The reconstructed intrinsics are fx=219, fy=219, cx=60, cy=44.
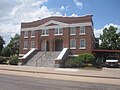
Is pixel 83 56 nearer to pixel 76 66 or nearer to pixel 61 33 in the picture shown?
pixel 76 66

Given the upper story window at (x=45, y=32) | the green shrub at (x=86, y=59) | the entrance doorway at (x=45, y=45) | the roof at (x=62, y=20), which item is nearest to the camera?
the green shrub at (x=86, y=59)

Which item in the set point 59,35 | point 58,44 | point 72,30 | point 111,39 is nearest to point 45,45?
point 58,44

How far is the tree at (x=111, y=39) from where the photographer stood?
6506cm

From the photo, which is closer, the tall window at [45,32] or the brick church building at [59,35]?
the brick church building at [59,35]

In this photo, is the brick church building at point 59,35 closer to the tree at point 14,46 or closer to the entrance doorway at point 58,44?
the entrance doorway at point 58,44

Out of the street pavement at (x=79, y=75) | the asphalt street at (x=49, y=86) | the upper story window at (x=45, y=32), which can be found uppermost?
the upper story window at (x=45, y=32)

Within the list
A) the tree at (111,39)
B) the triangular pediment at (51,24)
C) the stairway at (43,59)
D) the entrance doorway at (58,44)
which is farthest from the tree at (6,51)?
the stairway at (43,59)

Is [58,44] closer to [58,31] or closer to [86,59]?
[58,31]

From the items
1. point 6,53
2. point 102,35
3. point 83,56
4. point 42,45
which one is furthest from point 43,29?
point 6,53

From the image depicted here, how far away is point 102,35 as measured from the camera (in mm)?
67812

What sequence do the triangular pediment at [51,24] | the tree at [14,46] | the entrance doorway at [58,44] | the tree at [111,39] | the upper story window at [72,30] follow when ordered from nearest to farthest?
the upper story window at [72,30] → the triangular pediment at [51,24] → the entrance doorway at [58,44] → the tree at [111,39] → the tree at [14,46]

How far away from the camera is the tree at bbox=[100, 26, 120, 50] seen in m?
65.1

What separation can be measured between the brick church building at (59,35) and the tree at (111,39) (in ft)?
78.2

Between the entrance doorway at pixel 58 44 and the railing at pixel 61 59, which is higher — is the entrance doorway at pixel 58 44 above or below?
above
